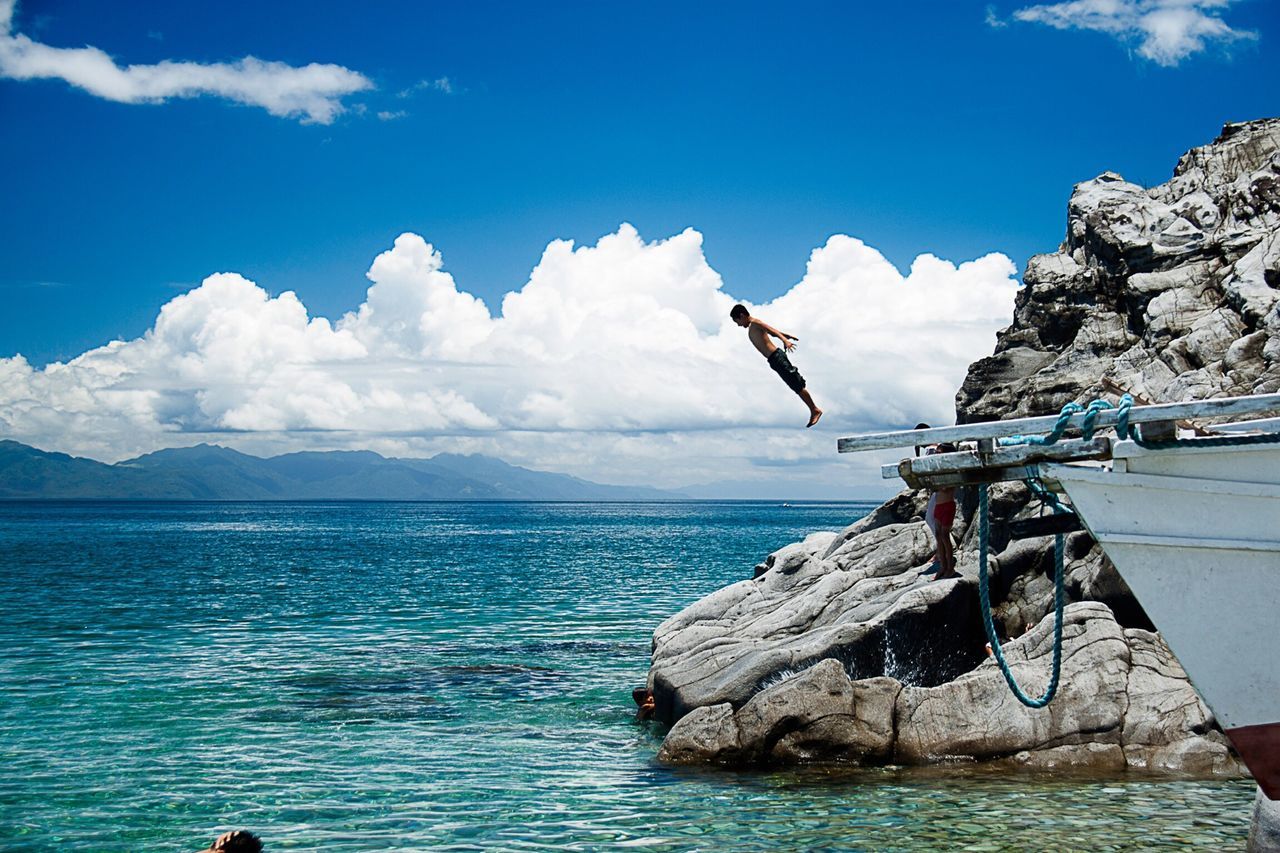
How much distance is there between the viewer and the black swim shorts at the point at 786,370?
1444 cm

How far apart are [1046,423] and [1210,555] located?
1.69 metres

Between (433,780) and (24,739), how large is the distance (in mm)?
8185

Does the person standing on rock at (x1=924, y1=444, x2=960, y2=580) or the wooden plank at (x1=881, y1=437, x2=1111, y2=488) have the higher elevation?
the wooden plank at (x1=881, y1=437, x2=1111, y2=488)

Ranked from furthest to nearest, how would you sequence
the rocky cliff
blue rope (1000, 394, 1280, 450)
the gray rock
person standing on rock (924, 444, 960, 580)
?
person standing on rock (924, 444, 960, 580), the rocky cliff, the gray rock, blue rope (1000, 394, 1280, 450)

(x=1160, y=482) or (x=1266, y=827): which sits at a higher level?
(x=1160, y=482)

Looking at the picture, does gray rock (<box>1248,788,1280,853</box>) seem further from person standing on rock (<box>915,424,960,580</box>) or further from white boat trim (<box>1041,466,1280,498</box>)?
person standing on rock (<box>915,424,960,580</box>)

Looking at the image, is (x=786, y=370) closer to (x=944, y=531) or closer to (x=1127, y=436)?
(x=1127, y=436)

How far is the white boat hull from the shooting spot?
28.8 feet

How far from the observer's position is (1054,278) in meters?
30.7

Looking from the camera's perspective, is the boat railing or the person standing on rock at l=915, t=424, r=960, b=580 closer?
the boat railing

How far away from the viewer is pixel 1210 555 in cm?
895

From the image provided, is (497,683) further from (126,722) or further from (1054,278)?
(1054,278)

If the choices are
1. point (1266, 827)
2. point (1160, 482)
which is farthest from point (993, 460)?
point (1266, 827)

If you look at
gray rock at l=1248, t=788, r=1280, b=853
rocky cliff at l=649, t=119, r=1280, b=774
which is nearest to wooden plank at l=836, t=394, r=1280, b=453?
rocky cliff at l=649, t=119, r=1280, b=774
